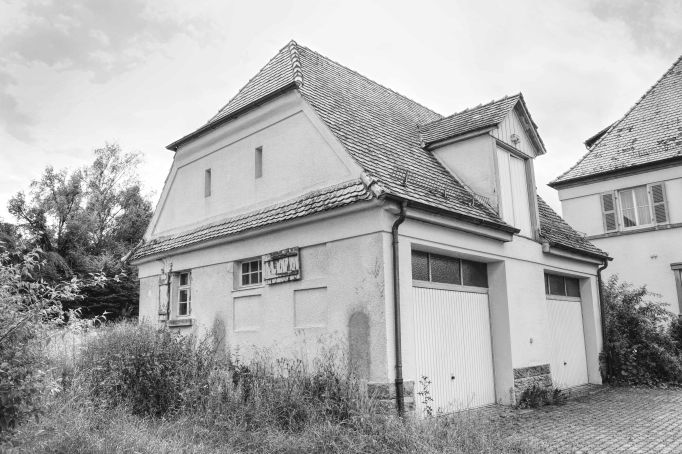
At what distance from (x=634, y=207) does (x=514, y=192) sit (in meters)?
9.33

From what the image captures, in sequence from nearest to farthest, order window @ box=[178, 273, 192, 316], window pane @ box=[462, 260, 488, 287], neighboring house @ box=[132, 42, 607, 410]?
1. neighboring house @ box=[132, 42, 607, 410]
2. window pane @ box=[462, 260, 488, 287]
3. window @ box=[178, 273, 192, 316]

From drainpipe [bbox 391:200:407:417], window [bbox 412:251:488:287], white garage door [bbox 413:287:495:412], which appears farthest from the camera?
window [bbox 412:251:488:287]

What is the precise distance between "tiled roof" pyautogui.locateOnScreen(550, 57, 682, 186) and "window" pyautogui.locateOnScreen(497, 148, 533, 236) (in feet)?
27.5

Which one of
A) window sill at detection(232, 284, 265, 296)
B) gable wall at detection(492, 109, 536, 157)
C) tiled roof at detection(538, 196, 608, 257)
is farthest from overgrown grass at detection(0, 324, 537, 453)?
tiled roof at detection(538, 196, 608, 257)

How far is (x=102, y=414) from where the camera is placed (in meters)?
7.65

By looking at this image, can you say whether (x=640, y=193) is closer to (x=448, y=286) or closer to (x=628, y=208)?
(x=628, y=208)

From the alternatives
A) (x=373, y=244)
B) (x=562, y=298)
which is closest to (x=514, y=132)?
(x=562, y=298)

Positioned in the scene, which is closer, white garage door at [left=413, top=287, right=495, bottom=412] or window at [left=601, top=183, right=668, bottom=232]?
white garage door at [left=413, top=287, right=495, bottom=412]

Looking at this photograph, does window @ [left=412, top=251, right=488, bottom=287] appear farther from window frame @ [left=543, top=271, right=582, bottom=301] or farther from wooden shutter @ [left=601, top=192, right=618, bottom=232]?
wooden shutter @ [left=601, top=192, right=618, bottom=232]

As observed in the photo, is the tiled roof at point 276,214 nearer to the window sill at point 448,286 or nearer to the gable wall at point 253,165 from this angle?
the gable wall at point 253,165

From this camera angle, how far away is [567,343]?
14.2 meters

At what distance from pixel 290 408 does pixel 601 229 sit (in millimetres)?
15912

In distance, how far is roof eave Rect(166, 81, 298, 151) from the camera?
1113 cm

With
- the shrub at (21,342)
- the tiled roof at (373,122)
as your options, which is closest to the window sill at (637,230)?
the tiled roof at (373,122)
